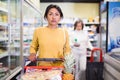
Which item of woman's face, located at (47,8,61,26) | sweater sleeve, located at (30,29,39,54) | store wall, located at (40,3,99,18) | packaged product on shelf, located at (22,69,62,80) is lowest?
packaged product on shelf, located at (22,69,62,80)

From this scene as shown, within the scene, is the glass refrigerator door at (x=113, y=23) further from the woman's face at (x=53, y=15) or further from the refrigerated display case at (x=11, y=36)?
the woman's face at (x=53, y=15)

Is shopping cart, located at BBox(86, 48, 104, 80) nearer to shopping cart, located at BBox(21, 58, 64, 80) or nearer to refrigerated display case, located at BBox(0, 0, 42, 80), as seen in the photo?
refrigerated display case, located at BBox(0, 0, 42, 80)

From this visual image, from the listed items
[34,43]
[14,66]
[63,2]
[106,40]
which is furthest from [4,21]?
[63,2]

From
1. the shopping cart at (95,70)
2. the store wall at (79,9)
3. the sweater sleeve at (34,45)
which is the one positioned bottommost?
the shopping cart at (95,70)

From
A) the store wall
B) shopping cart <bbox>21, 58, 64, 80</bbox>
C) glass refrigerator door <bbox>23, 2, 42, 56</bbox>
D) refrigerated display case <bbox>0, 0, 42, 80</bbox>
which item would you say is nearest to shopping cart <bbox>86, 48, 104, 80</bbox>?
refrigerated display case <bbox>0, 0, 42, 80</bbox>

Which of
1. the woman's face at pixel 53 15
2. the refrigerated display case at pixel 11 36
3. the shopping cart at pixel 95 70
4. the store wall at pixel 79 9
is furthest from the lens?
the store wall at pixel 79 9

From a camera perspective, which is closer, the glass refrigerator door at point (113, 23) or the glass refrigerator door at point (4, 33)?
the glass refrigerator door at point (4, 33)

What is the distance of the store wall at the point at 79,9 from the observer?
30.4 feet

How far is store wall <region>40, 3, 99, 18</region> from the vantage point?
30.4ft

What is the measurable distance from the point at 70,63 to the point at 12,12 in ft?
8.34

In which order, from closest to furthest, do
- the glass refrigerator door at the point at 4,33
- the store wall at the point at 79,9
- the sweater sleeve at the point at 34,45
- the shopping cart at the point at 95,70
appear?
the sweater sleeve at the point at 34,45 < the glass refrigerator door at the point at 4,33 < the shopping cart at the point at 95,70 < the store wall at the point at 79,9

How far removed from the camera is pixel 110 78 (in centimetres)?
232

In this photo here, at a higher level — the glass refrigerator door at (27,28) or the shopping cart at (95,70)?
the glass refrigerator door at (27,28)

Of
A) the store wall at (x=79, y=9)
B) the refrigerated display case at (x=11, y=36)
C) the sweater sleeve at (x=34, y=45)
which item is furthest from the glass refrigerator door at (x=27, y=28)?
the store wall at (x=79, y=9)
